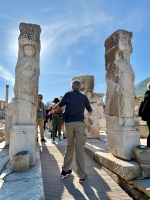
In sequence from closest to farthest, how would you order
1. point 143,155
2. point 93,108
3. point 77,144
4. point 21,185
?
point 21,185 → point 77,144 → point 143,155 → point 93,108

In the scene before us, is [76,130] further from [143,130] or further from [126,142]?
[143,130]

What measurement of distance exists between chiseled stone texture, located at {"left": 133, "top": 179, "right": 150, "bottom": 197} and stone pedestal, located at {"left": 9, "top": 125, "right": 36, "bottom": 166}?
182cm

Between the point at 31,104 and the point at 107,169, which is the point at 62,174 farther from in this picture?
the point at 31,104

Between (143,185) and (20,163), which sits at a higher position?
(20,163)

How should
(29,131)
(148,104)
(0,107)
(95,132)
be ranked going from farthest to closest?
(0,107)
(95,132)
(148,104)
(29,131)

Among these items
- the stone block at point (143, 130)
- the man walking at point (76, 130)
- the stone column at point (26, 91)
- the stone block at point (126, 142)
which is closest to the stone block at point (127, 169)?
the stone block at point (126, 142)

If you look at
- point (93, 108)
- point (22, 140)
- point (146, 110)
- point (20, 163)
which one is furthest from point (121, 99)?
point (93, 108)

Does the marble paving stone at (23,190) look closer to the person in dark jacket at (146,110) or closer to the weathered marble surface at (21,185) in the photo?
the weathered marble surface at (21,185)

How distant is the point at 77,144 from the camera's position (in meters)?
3.08

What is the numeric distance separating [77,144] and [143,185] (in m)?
1.19

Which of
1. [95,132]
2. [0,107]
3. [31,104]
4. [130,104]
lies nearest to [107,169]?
[130,104]

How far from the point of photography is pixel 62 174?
3.18 m

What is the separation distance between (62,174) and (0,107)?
40586 millimetres

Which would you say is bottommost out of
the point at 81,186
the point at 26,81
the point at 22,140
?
the point at 81,186
